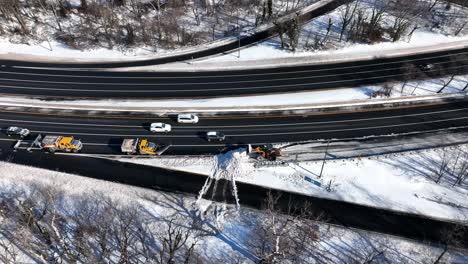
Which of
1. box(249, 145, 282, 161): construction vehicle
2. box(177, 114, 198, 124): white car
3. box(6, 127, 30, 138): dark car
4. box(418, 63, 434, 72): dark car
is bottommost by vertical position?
box(249, 145, 282, 161): construction vehicle

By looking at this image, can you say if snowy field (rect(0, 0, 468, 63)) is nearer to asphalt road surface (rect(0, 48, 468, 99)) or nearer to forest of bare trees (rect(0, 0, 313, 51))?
forest of bare trees (rect(0, 0, 313, 51))

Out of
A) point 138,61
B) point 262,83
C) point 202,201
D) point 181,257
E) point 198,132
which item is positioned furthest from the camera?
point 138,61

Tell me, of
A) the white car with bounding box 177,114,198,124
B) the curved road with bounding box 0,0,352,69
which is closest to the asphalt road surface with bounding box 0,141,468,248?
the white car with bounding box 177,114,198,124

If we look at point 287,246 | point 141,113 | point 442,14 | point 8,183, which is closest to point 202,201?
point 287,246

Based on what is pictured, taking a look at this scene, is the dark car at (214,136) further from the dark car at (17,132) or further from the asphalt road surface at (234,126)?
the dark car at (17,132)

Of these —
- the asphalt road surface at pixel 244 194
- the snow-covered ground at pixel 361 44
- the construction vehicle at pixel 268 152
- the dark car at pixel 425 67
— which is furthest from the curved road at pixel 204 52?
the construction vehicle at pixel 268 152

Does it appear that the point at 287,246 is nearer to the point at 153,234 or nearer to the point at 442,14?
the point at 153,234
